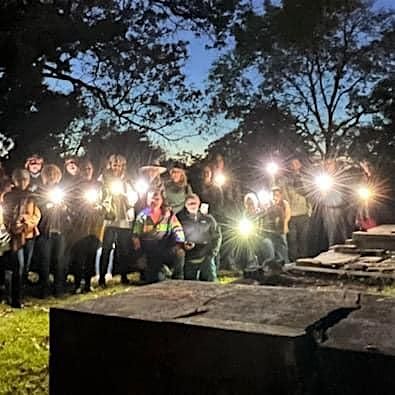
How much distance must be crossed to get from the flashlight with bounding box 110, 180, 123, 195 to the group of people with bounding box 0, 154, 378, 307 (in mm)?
14

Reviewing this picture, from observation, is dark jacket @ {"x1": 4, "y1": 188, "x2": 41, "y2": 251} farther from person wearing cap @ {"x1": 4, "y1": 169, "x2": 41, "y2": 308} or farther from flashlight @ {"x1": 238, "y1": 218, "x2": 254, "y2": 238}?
flashlight @ {"x1": 238, "y1": 218, "x2": 254, "y2": 238}

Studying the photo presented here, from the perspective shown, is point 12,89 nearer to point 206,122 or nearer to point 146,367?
point 206,122

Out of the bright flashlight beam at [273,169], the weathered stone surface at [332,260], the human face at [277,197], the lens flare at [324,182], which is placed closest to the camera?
the weathered stone surface at [332,260]

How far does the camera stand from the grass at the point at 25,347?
4.59 m

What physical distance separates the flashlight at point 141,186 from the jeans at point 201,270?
4.58ft

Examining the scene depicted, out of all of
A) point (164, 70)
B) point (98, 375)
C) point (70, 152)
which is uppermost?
point (164, 70)

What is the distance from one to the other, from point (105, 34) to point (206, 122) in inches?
131

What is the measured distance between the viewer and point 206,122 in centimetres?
1523

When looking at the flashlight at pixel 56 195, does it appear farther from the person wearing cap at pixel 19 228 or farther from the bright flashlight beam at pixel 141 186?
the bright flashlight beam at pixel 141 186

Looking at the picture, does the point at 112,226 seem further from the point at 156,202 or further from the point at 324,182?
the point at 324,182

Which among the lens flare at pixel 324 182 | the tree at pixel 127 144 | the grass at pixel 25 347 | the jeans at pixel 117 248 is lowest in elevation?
the grass at pixel 25 347

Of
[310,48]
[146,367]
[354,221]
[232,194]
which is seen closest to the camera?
[146,367]

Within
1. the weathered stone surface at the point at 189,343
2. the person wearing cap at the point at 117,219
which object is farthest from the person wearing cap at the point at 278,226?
the weathered stone surface at the point at 189,343

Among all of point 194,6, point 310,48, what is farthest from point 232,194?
point 310,48
